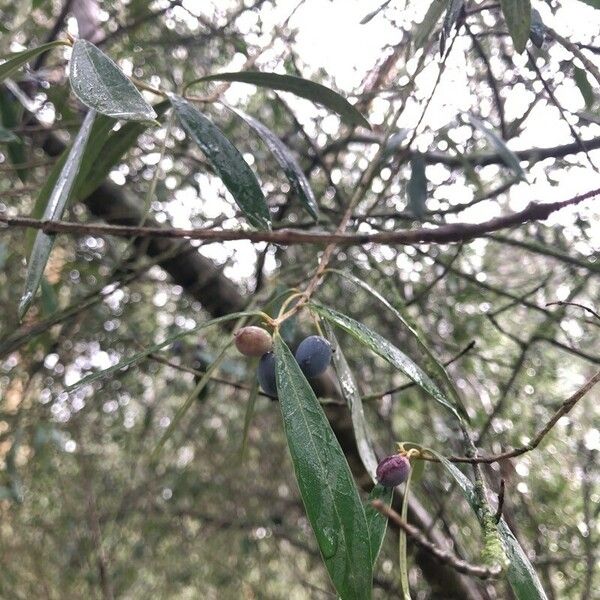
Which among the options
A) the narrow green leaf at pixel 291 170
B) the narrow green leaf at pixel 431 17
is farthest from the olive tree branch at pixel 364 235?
the narrow green leaf at pixel 431 17

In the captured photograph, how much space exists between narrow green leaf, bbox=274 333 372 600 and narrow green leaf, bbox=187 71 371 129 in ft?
1.27

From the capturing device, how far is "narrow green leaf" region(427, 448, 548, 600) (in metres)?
0.44

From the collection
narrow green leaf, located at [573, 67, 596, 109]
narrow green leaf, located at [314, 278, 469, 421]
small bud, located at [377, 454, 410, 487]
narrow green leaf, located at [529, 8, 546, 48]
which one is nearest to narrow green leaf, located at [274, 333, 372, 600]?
small bud, located at [377, 454, 410, 487]

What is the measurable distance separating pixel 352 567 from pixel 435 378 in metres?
0.28

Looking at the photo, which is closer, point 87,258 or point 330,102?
point 330,102

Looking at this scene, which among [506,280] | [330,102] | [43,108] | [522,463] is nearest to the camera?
[330,102]

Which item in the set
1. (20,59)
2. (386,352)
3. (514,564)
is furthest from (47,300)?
(514,564)

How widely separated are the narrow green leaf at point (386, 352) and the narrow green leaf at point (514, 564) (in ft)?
0.16

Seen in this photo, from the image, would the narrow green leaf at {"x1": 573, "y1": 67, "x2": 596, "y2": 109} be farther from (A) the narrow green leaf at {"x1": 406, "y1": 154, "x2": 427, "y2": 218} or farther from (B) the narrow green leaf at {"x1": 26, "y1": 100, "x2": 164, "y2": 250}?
(B) the narrow green leaf at {"x1": 26, "y1": 100, "x2": 164, "y2": 250}

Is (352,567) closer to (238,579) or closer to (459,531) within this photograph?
(459,531)

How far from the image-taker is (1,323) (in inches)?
73.4

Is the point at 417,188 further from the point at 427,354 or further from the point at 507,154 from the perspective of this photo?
the point at 427,354

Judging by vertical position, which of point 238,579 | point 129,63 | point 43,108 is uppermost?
point 129,63

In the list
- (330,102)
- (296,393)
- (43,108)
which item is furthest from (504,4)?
(43,108)
